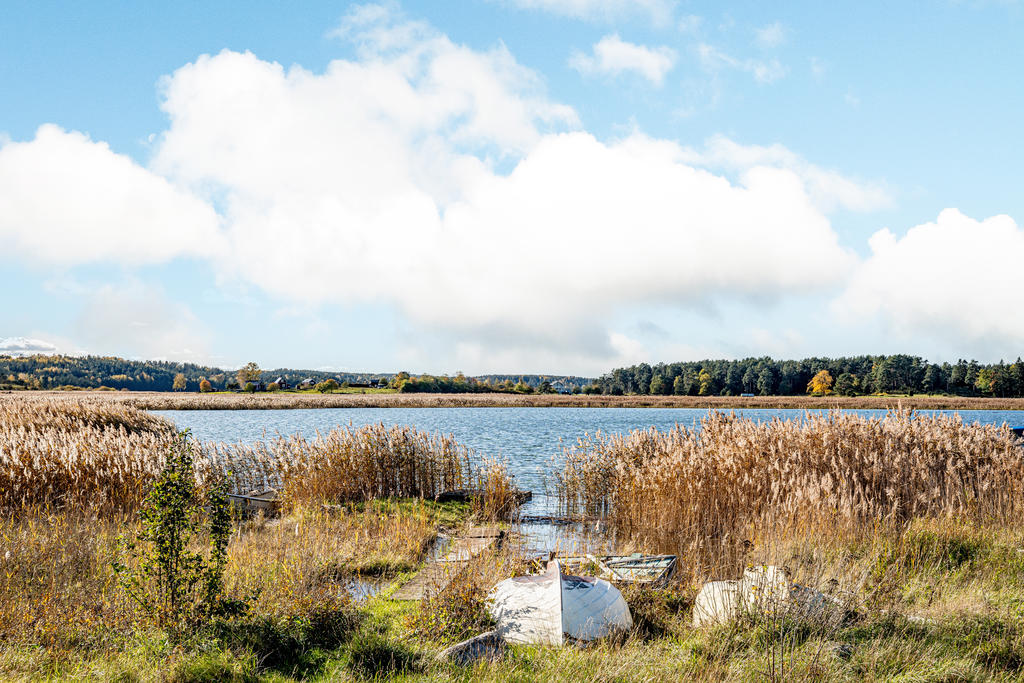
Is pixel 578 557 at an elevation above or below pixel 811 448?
below

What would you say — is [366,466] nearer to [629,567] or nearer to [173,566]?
[629,567]

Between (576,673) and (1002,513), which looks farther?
(1002,513)

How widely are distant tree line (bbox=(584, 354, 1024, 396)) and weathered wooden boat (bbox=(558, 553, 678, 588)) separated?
135 meters

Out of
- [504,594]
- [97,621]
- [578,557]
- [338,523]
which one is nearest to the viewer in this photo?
[97,621]

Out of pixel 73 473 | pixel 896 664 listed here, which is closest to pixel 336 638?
pixel 896 664

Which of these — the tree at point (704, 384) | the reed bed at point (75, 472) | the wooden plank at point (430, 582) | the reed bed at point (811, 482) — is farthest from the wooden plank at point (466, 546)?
the tree at point (704, 384)

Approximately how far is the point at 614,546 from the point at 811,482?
3.31m

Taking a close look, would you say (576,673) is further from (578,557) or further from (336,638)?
(578,557)

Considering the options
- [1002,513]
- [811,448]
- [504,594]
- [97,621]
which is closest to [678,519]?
[811,448]

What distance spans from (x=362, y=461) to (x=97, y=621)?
31.4ft

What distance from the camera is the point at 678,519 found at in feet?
34.9

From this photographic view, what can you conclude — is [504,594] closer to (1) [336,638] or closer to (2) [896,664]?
(1) [336,638]

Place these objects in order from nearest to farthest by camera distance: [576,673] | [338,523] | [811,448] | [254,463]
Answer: [576,673]
[338,523]
[811,448]
[254,463]

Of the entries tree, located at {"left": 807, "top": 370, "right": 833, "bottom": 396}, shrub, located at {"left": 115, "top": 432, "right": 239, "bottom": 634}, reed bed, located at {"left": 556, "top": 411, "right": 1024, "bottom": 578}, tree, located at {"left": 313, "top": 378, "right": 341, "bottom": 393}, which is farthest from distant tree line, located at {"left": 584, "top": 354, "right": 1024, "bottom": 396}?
shrub, located at {"left": 115, "top": 432, "right": 239, "bottom": 634}
